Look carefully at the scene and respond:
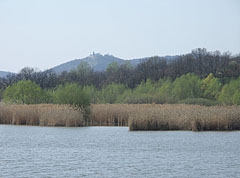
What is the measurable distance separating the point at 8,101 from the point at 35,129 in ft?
76.2

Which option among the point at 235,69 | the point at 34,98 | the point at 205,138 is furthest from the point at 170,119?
the point at 235,69

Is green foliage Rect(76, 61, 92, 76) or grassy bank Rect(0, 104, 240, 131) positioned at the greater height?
green foliage Rect(76, 61, 92, 76)

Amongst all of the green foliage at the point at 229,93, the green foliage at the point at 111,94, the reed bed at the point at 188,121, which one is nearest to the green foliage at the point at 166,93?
the green foliage at the point at 229,93

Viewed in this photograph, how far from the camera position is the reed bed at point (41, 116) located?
3438 centimetres

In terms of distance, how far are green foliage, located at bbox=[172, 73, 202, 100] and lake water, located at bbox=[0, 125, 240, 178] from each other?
32.0 metres

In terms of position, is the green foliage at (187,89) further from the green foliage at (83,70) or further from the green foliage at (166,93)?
the green foliage at (83,70)

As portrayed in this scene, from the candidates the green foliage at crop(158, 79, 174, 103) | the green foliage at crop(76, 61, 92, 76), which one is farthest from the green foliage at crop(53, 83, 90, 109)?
the green foliage at crop(76, 61, 92, 76)

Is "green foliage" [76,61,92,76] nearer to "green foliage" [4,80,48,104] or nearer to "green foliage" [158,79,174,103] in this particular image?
"green foliage" [158,79,174,103]

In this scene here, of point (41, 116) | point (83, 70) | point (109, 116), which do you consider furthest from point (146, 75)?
point (41, 116)

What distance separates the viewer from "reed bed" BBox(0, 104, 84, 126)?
113 feet

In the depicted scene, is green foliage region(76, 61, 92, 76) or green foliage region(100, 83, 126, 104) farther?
green foliage region(76, 61, 92, 76)

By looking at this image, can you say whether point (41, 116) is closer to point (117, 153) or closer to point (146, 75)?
point (117, 153)

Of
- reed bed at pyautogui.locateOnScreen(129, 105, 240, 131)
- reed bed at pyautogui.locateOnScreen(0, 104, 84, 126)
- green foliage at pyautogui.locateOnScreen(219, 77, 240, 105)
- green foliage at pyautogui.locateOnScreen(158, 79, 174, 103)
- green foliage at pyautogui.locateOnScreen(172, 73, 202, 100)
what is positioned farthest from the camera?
green foliage at pyautogui.locateOnScreen(172, 73, 202, 100)

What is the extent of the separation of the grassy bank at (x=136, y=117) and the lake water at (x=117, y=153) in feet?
4.01
